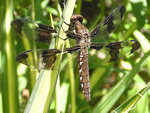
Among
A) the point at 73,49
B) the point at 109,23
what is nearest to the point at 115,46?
the point at 109,23

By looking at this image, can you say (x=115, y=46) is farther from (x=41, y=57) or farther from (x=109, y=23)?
(x=41, y=57)

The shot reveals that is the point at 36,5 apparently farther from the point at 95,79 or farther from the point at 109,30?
the point at 95,79

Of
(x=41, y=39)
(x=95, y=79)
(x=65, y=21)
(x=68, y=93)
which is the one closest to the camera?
(x=65, y=21)

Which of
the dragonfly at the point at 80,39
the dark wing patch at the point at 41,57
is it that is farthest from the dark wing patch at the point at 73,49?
the dark wing patch at the point at 41,57

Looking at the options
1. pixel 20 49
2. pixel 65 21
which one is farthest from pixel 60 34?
pixel 20 49

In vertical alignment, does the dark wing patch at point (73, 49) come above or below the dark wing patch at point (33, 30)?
below

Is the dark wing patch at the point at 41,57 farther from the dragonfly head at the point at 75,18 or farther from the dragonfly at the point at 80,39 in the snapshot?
the dragonfly head at the point at 75,18

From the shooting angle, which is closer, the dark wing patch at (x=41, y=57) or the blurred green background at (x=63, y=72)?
the dark wing patch at (x=41, y=57)
